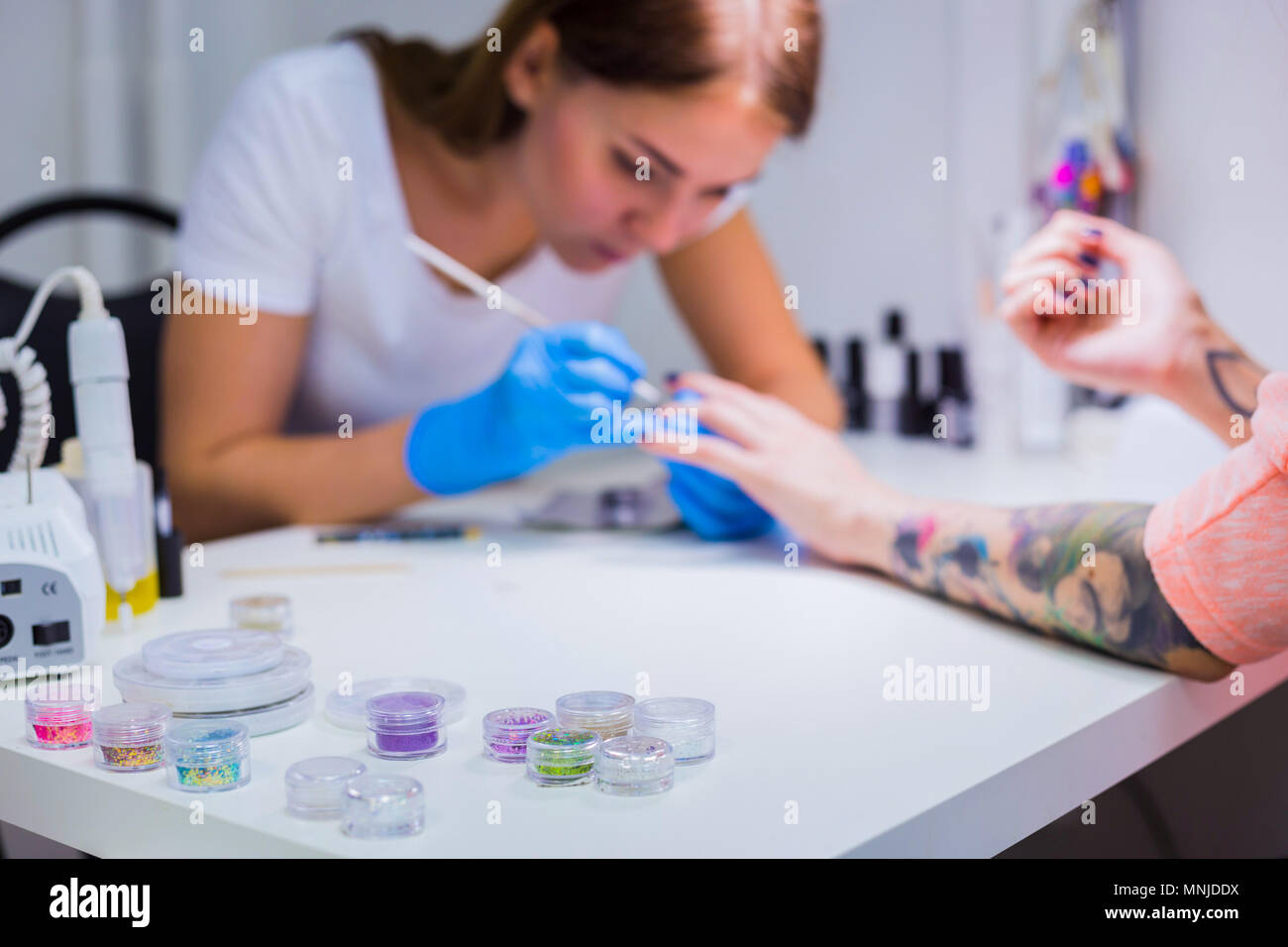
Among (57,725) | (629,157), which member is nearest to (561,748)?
(57,725)

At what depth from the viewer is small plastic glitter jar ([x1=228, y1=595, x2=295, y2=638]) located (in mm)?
684

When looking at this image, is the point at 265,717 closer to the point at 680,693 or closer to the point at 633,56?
the point at 680,693

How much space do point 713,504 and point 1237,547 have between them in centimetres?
47

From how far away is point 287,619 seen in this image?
69cm

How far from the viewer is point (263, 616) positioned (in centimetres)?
69

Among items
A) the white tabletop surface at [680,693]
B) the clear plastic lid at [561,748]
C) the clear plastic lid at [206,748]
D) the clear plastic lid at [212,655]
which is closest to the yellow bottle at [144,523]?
the white tabletop surface at [680,693]

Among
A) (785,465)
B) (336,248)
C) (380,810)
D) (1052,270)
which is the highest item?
(336,248)

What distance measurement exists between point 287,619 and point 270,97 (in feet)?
2.20

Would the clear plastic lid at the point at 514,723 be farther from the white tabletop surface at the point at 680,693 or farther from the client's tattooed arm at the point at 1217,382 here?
the client's tattooed arm at the point at 1217,382

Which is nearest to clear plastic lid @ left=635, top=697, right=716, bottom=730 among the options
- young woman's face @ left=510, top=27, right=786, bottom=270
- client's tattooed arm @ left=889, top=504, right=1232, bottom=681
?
client's tattooed arm @ left=889, top=504, right=1232, bottom=681

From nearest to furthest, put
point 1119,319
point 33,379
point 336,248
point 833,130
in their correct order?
point 33,379, point 1119,319, point 336,248, point 833,130

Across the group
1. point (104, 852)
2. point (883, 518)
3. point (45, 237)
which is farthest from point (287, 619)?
point (45, 237)

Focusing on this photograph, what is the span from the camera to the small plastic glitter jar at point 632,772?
460mm

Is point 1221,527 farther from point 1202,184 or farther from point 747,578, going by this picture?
point 1202,184
